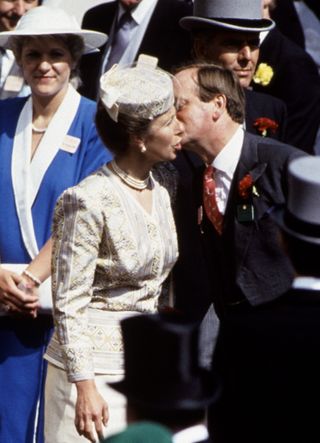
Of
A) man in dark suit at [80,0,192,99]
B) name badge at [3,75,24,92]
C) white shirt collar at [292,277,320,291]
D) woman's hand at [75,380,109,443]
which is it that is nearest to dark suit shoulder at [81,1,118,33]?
man in dark suit at [80,0,192,99]

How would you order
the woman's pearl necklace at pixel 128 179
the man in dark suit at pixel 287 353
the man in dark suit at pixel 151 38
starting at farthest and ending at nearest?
the man in dark suit at pixel 151 38 → the woman's pearl necklace at pixel 128 179 → the man in dark suit at pixel 287 353

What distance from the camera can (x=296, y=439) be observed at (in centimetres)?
445

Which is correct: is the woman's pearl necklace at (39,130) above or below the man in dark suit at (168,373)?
below

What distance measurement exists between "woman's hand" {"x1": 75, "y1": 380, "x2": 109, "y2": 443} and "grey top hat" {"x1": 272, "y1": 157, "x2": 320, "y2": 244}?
3.94 feet

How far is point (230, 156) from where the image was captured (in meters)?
6.17

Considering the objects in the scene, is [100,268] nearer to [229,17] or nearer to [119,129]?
[119,129]

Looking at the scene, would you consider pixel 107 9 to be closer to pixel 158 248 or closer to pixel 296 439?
pixel 158 248

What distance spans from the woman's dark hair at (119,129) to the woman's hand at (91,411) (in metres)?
0.84

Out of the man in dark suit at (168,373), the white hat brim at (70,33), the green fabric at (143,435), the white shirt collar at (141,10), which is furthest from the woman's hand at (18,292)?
the green fabric at (143,435)

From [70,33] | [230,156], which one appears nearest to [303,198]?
[230,156]

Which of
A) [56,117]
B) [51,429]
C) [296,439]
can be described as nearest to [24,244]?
[56,117]

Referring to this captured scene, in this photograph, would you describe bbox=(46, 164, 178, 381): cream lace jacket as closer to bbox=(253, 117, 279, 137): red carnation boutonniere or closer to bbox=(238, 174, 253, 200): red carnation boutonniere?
bbox=(238, 174, 253, 200): red carnation boutonniere

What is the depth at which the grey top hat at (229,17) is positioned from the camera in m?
6.97

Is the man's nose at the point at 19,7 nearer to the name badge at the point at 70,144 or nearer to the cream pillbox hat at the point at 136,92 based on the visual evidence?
the name badge at the point at 70,144
